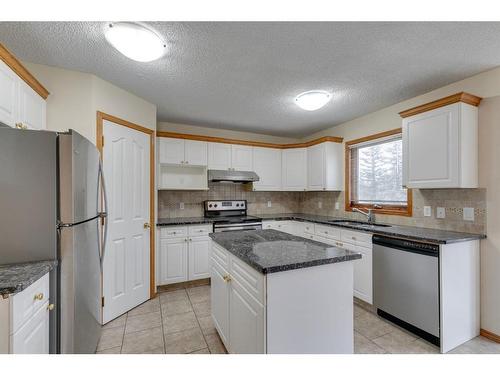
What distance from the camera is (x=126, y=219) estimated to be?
2.57m

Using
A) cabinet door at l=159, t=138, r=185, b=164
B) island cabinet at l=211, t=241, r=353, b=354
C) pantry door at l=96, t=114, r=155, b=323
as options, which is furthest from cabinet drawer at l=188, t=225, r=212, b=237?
island cabinet at l=211, t=241, r=353, b=354

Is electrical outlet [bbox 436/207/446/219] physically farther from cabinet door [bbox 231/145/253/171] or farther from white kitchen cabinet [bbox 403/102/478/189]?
cabinet door [bbox 231/145/253/171]

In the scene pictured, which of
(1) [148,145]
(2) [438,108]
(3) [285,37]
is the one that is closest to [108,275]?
(1) [148,145]

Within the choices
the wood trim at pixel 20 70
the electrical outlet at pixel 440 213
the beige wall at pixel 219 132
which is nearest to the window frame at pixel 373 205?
the electrical outlet at pixel 440 213

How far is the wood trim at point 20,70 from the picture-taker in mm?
1519

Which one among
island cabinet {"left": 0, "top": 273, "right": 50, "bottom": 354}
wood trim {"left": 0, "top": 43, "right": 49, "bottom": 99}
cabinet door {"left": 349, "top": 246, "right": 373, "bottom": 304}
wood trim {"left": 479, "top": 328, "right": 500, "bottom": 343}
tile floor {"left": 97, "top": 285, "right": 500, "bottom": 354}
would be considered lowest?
tile floor {"left": 97, "top": 285, "right": 500, "bottom": 354}

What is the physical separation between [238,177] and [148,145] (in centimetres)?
146

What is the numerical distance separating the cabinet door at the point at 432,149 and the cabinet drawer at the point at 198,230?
2.54 metres

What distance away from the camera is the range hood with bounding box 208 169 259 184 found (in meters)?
3.68

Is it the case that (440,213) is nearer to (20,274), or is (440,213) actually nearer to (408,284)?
(408,284)

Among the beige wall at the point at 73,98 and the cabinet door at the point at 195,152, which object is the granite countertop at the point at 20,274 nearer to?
the beige wall at the point at 73,98

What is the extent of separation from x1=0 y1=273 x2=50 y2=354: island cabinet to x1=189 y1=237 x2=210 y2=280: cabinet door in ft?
6.27

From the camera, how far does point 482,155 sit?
7.09 ft

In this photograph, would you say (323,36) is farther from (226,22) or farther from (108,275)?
(108,275)
